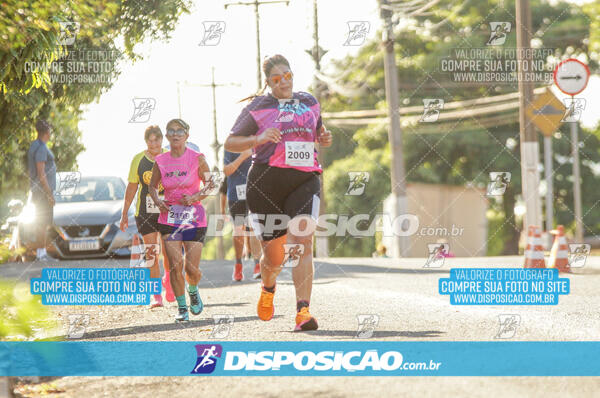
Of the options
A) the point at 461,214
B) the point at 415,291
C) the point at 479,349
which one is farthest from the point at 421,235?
the point at 479,349

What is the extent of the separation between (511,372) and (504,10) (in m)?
21.9

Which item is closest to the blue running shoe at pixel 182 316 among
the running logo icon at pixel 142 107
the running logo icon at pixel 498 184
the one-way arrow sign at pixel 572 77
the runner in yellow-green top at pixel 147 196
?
the runner in yellow-green top at pixel 147 196

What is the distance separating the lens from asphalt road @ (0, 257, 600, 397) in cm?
429

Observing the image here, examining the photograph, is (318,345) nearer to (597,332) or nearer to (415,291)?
(597,332)

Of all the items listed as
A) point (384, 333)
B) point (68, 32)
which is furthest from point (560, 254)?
point (68, 32)

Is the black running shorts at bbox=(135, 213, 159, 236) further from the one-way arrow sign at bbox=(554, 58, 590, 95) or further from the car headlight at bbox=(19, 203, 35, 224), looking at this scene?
the one-way arrow sign at bbox=(554, 58, 590, 95)

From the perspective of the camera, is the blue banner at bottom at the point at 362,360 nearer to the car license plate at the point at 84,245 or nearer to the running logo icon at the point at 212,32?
the running logo icon at the point at 212,32

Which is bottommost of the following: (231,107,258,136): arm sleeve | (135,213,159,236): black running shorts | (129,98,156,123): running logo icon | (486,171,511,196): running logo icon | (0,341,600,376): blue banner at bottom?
(0,341,600,376): blue banner at bottom

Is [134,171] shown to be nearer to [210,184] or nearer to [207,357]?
[210,184]

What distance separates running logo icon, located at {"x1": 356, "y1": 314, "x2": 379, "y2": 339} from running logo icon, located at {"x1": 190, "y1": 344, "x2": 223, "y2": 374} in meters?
1.23

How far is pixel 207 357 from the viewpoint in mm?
4668

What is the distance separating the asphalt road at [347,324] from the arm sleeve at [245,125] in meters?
1.42

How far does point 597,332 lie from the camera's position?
588 cm

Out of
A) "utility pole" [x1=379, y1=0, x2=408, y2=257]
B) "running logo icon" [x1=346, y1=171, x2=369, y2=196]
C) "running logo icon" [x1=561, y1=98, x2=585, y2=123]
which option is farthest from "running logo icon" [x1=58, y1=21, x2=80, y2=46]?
"utility pole" [x1=379, y1=0, x2=408, y2=257]
